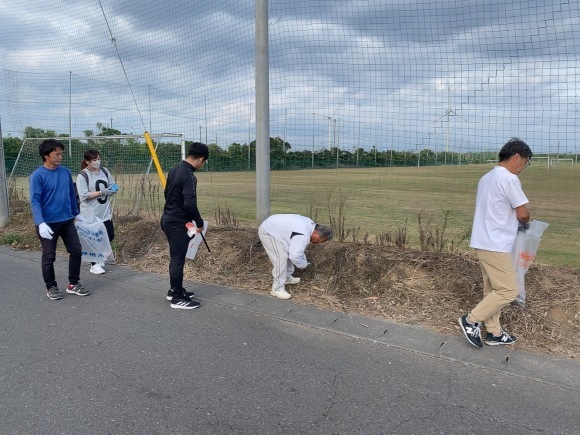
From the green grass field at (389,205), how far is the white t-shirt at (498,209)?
1.84 m

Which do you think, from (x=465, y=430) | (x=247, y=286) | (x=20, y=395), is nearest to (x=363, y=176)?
(x=247, y=286)

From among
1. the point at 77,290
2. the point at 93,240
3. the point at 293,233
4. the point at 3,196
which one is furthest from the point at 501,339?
the point at 3,196

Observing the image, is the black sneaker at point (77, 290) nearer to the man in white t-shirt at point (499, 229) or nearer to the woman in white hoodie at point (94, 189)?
the woman in white hoodie at point (94, 189)

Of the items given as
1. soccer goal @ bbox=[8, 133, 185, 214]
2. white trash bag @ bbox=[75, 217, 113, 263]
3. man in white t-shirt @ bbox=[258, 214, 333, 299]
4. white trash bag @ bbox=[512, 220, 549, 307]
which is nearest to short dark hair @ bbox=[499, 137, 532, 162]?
white trash bag @ bbox=[512, 220, 549, 307]

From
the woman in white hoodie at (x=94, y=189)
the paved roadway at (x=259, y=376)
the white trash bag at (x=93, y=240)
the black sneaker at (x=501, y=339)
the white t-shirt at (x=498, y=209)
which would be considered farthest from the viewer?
the woman in white hoodie at (x=94, y=189)

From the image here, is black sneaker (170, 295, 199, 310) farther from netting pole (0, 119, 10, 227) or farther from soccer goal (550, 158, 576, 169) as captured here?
netting pole (0, 119, 10, 227)

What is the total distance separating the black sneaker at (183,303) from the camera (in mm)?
4844

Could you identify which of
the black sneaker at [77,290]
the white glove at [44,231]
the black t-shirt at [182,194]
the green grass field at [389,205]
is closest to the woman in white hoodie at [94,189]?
the black sneaker at [77,290]

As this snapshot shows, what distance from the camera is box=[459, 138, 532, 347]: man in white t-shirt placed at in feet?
12.0

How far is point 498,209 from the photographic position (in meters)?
3.73

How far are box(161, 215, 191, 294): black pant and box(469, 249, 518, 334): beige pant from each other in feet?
9.75

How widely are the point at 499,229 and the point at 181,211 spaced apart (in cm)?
308

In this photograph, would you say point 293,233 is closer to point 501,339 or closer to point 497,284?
point 497,284

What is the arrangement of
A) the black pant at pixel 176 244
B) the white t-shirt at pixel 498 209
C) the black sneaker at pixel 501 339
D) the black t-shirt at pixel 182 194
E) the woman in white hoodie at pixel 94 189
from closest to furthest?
Answer: the white t-shirt at pixel 498 209, the black sneaker at pixel 501 339, the black t-shirt at pixel 182 194, the black pant at pixel 176 244, the woman in white hoodie at pixel 94 189
